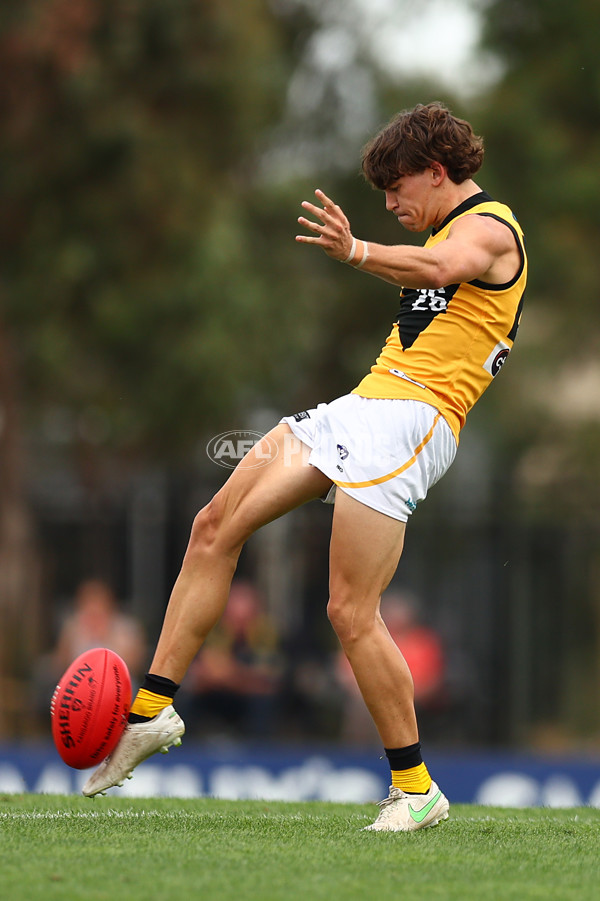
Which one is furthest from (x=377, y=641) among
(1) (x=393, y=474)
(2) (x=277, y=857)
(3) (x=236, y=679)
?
(3) (x=236, y=679)

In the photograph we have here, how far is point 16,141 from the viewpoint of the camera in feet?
45.1

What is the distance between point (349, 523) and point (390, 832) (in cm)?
108

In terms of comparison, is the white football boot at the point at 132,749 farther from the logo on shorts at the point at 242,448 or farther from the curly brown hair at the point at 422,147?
the curly brown hair at the point at 422,147

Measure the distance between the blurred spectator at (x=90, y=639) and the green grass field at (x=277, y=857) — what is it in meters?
6.69

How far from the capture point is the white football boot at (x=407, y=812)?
4.71m

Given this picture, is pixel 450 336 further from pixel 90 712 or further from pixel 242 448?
pixel 90 712

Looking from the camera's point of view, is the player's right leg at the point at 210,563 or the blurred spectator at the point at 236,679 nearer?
the player's right leg at the point at 210,563

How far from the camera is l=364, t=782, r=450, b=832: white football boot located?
4.71 m

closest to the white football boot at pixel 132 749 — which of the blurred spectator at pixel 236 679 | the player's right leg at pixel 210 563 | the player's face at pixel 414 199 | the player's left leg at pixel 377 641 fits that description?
the player's right leg at pixel 210 563

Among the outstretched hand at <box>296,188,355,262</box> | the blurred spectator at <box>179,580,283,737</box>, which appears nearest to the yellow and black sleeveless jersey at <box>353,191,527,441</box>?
the outstretched hand at <box>296,188,355,262</box>

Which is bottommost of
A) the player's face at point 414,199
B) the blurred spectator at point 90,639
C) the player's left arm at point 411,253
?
the blurred spectator at point 90,639

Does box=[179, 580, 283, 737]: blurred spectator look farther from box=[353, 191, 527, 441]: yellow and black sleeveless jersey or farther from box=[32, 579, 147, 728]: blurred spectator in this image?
box=[353, 191, 527, 441]: yellow and black sleeveless jersey

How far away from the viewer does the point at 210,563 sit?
495 cm

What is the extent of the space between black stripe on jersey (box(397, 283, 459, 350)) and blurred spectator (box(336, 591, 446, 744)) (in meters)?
7.59
